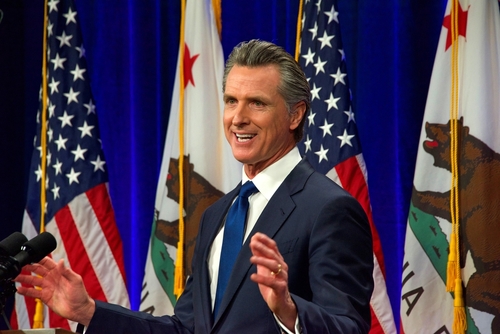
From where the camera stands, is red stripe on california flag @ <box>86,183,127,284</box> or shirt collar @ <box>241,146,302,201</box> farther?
red stripe on california flag @ <box>86,183,127,284</box>

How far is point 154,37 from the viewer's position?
14.7 feet

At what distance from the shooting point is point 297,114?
209 centimetres

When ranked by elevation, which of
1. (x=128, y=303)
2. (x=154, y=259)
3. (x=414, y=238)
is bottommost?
(x=128, y=303)

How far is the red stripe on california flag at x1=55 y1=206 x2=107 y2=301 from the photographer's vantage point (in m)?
4.09

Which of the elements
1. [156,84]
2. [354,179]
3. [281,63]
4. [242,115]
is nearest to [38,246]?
[242,115]

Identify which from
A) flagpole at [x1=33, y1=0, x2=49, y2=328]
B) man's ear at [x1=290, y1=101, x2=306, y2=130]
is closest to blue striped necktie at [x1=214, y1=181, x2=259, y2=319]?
man's ear at [x1=290, y1=101, x2=306, y2=130]

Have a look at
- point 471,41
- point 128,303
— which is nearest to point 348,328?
point 471,41

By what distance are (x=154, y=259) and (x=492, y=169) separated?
1.89 metres

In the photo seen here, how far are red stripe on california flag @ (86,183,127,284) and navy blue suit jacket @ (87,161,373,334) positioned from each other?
87.2 inches

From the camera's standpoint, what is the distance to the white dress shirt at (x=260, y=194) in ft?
6.52

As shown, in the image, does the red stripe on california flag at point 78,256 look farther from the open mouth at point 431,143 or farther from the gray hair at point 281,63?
the gray hair at point 281,63

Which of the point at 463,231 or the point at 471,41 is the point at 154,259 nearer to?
the point at 463,231

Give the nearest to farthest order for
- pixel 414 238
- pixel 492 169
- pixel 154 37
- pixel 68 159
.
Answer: pixel 492 169, pixel 414 238, pixel 68 159, pixel 154 37

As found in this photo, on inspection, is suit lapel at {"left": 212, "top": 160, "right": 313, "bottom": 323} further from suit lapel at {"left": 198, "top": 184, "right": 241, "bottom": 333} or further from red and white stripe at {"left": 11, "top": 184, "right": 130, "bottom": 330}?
red and white stripe at {"left": 11, "top": 184, "right": 130, "bottom": 330}
